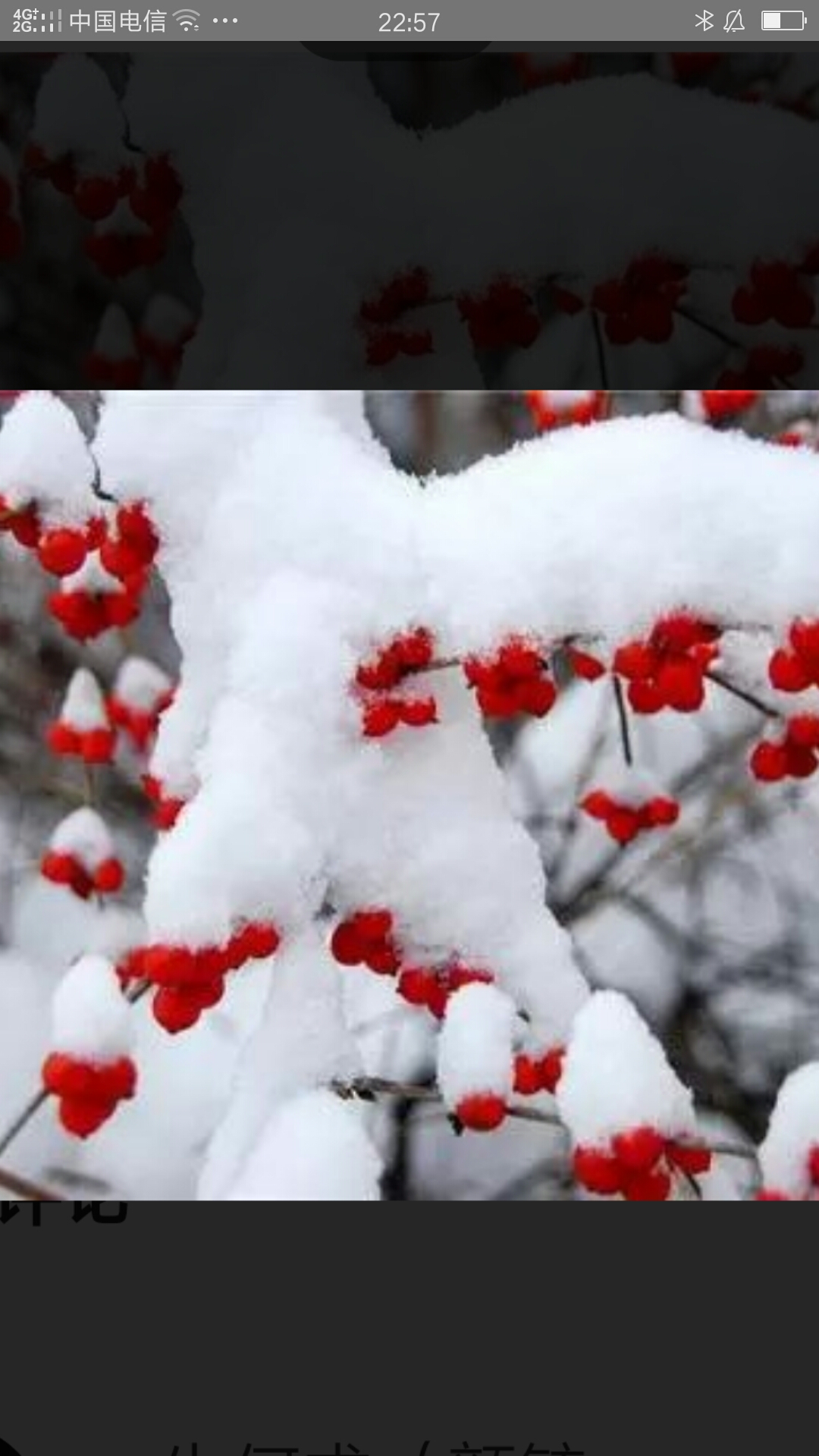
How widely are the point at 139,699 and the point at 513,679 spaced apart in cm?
113

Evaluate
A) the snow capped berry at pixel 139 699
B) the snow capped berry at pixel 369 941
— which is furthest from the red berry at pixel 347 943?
the snow capped berry at pixel 139 699

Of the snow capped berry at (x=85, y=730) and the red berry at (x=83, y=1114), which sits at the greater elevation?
the snow capped berry at (x=85, y=730)

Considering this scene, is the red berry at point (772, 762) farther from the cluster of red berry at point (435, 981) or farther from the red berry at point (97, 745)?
the red berry at point (97, 745)

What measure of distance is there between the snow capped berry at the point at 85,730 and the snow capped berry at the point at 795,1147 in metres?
0.97

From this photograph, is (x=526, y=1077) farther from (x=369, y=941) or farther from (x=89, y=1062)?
(x=89, y=1062)

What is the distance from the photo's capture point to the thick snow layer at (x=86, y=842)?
175cm

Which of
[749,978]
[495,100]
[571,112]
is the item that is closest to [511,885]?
[571,112]

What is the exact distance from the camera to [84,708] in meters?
1.80

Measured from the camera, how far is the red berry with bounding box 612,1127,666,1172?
91cm

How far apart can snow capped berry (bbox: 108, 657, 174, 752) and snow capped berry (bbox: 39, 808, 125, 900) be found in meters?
0.32

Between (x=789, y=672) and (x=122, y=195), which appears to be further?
(x=122, y=195)

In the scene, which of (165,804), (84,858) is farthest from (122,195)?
(84,858)
